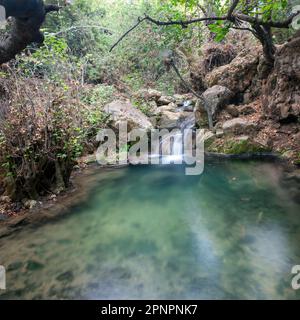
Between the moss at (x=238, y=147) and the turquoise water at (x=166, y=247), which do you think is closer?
the turquoise water at (x=166, y=247)

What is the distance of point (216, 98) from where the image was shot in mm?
11805

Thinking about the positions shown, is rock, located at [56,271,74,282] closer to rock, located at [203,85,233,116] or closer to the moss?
the moss

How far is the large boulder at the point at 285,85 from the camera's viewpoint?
8.85 meters

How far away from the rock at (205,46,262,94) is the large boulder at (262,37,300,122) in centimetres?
151

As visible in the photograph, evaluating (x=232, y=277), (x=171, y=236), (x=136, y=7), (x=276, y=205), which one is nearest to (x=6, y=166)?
(x=171, y=236)

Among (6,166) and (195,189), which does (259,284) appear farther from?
(6,166)

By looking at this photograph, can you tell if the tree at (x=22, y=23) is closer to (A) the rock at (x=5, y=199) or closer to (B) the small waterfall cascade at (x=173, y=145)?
(A) the rock at (x=5, y=199)

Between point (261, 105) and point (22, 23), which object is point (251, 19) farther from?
point (261, 105)

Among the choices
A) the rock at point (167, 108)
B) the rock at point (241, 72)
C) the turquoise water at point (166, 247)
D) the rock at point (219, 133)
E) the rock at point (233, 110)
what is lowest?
the turquoise water at point (166, 247)

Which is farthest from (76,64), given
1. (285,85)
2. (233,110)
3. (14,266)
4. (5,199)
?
(285,85)

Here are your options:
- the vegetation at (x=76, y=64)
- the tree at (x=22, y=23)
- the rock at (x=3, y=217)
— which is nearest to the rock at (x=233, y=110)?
the vegetation at (x=76, y=64)

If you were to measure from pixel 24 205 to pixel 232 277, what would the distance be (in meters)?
5.05

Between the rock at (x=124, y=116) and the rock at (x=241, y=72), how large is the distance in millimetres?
4399

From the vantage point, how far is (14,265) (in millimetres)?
4301
